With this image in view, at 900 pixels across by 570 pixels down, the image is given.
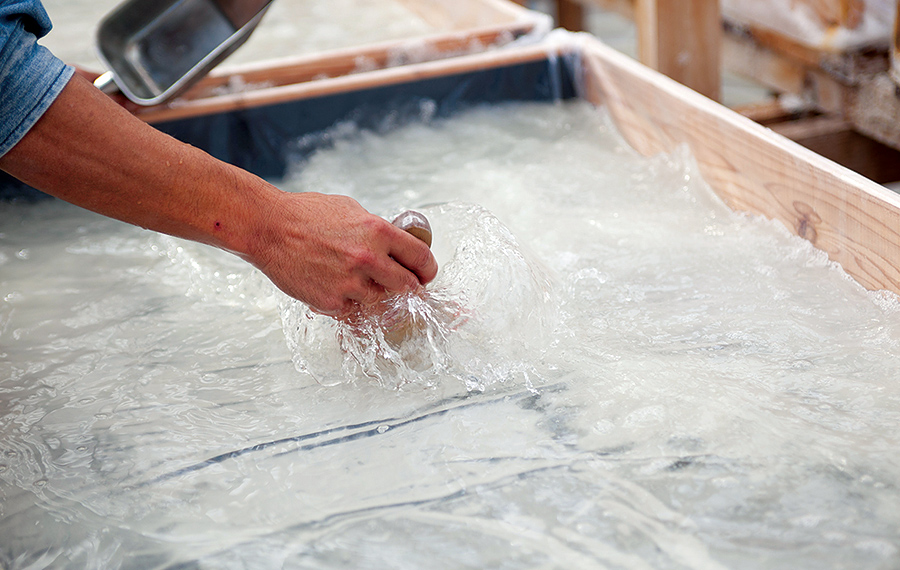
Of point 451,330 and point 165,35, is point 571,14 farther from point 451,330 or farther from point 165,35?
point 451,330

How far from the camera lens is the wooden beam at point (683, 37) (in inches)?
79.7

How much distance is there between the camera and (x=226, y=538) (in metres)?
0.79

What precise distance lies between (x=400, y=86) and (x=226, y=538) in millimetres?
1410

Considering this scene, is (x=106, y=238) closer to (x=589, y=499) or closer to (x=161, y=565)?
(x=161, y=565)

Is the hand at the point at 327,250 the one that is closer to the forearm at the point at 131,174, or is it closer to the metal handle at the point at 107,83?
the forearm at the point at 131,174

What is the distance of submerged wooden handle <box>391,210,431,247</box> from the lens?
3.45ft

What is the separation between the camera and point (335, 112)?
1922mm

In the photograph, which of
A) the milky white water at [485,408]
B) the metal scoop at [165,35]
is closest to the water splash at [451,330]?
the milky white water at [485,408]

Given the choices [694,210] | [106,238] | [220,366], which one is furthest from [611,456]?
[106,238]

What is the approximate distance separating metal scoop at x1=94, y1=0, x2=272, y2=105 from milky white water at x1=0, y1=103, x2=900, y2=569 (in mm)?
563

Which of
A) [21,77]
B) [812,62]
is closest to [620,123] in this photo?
[812,62]

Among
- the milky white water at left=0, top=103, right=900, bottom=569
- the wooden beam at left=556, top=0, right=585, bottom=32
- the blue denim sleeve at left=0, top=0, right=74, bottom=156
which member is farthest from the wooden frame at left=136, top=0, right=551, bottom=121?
the wooden beam at left=556, top=0, right=585, bottom=32

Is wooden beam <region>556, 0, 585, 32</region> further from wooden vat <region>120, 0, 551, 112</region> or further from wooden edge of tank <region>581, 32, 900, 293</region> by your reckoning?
wooden edge of tank <region>581, 32, 900, 293</region>

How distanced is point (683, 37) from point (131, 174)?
64.3 inches
